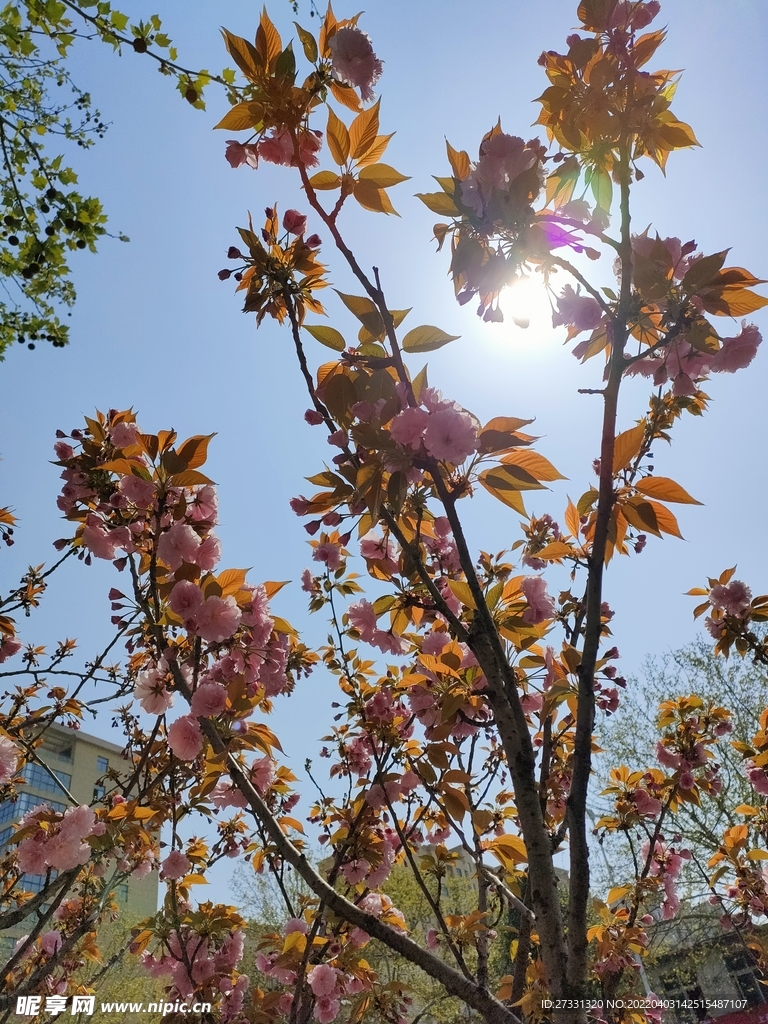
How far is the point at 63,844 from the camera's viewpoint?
172 cm

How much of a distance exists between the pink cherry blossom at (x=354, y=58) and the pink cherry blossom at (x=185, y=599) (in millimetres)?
1209

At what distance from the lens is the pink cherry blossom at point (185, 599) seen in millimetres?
1433

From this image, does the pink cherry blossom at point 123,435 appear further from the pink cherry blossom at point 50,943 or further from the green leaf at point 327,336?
the pink cherry blossom at point 50,943

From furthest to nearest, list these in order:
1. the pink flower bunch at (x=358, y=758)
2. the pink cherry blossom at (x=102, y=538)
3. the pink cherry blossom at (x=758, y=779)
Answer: the pink flower bunch at (x=358, y=758) < the pink cherry blossom at (x=758, y=779) < the pink cherry blossom at (x=102, y=538)

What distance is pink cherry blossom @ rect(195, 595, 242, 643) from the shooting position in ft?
4.75

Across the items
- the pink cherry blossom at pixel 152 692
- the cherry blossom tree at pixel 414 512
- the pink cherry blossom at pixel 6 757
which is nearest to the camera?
the cherry blossom tree at pixel 414 512

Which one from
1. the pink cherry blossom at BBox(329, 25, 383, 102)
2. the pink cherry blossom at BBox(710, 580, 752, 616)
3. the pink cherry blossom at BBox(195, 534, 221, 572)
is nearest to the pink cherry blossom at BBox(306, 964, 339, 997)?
the pink cherry blossom at BBox(195, 534, 221, 572)

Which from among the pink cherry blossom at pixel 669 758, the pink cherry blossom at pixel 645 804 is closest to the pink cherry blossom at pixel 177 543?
the pink cherry blossom at pixel 645 804

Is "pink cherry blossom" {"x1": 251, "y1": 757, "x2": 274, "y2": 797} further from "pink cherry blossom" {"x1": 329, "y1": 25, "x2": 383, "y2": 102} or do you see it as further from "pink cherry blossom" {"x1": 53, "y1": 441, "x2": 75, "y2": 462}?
"pink cherry blossom" {"x1": 329, "y1": 25, "x2": 383, "y2": 102}

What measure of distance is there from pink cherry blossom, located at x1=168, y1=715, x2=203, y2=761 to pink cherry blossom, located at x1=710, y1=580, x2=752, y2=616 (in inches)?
87.2

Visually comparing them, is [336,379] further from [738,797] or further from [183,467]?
[738,797]

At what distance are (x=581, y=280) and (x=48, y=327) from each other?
352 cm

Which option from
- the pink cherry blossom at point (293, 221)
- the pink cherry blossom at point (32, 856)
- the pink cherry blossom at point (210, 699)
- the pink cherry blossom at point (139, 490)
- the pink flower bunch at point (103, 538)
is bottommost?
the pink cherry blossom at point (32, 856)

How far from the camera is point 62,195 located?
302 centimetres
